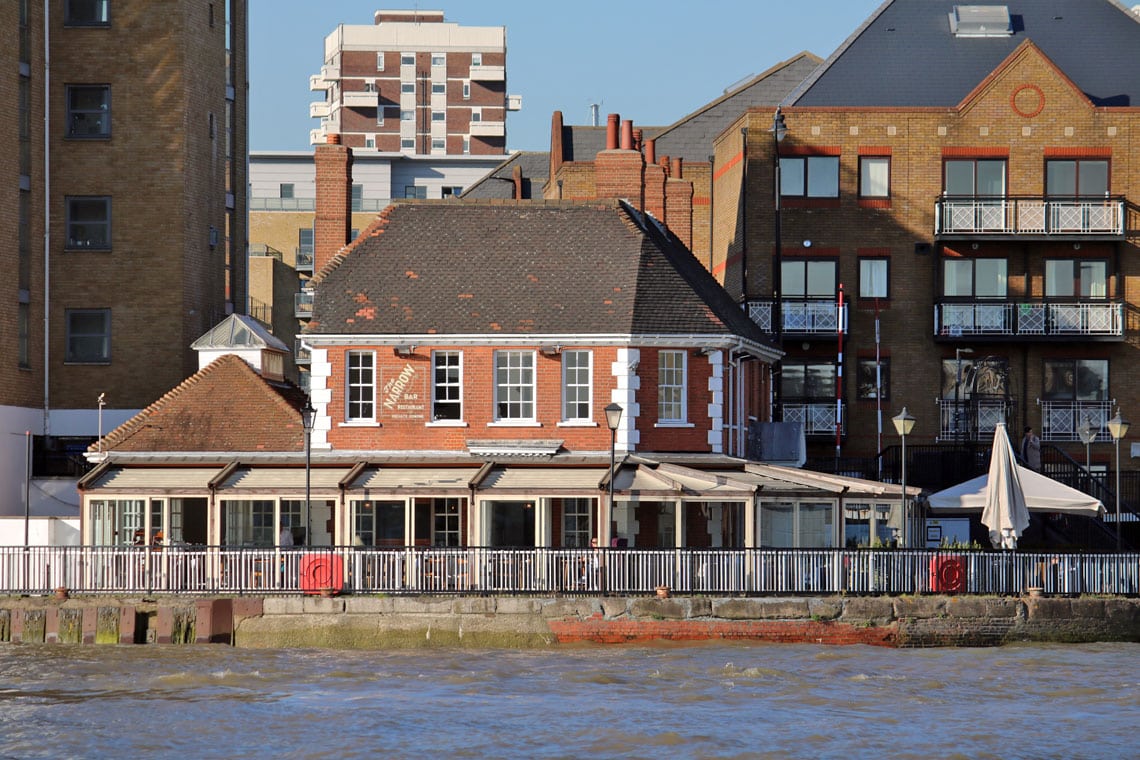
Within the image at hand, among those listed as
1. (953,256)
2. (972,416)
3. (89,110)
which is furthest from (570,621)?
(89,110)

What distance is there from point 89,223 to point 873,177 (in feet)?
73.3

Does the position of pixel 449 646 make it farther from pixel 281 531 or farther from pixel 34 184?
pixel 34 184

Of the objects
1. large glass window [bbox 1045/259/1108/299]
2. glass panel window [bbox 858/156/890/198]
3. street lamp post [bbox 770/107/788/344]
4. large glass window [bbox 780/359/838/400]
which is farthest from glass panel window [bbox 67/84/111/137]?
large glass window [bbox 1045/259/1108/299]

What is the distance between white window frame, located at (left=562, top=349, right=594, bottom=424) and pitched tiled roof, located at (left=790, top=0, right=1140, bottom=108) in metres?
17.3

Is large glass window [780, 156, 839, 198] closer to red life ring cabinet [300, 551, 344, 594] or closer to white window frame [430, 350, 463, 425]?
white window frame [430, 350, 463, 425]

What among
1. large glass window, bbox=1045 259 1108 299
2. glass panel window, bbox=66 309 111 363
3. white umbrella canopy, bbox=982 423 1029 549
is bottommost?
white umbrella canopy, bbox=982 423 1029 549

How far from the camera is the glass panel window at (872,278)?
5388 cm

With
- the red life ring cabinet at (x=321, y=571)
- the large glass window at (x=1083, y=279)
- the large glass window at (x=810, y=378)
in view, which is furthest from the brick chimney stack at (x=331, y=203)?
the large glass window at (x=1083, y=279)

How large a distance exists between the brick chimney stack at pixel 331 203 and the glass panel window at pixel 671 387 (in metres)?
8.66

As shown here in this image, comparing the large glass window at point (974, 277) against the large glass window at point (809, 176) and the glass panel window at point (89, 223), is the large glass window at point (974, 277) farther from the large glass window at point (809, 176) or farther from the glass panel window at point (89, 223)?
the glass panel window at point (89, 223)

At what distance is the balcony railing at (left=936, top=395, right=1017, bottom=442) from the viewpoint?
1991 inches

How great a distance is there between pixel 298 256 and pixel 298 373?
12.5 metres

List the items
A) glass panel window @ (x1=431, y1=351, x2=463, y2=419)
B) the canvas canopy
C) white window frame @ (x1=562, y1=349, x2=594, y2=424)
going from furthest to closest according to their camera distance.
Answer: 1. glass panel window @ (x1=431, y1=351, x2=463, y2=419)
2. white window frame @ (x1=562, y1=349, x2=594, y2=424)
3. the canvas canopy

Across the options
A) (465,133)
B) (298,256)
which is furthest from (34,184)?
(465,133)
